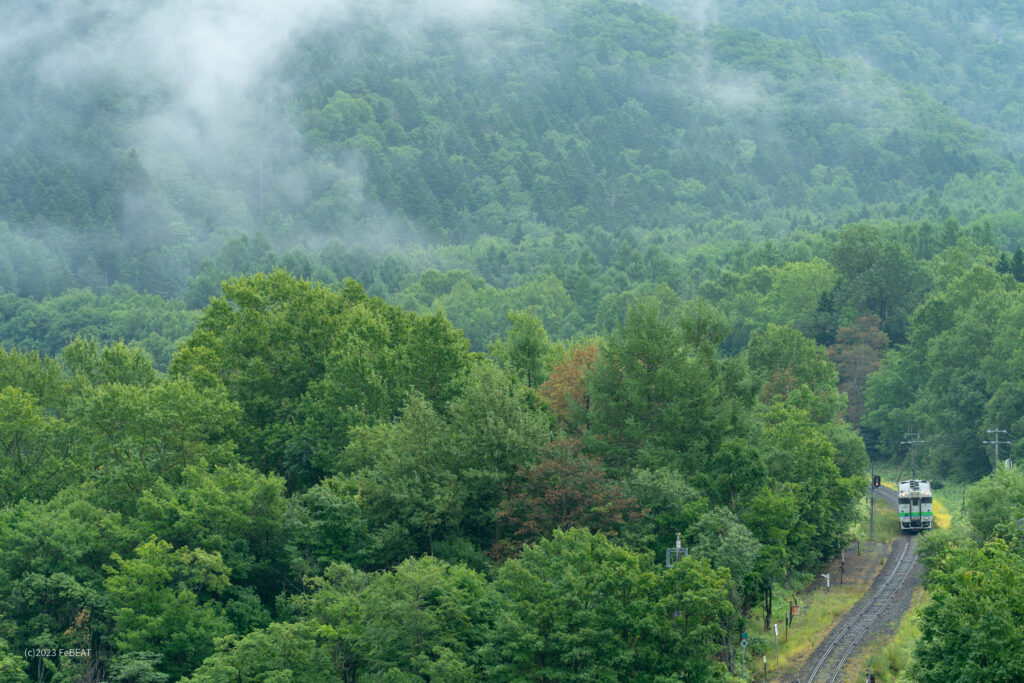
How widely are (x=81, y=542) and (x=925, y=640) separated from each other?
42.4m

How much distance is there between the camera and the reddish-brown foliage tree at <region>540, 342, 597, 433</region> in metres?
82.4

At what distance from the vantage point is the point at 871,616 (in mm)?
75562

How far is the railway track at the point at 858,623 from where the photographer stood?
217ft

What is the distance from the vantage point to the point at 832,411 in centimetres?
11238

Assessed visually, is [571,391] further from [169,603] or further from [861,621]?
[169,603]

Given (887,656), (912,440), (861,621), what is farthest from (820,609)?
(912,440)

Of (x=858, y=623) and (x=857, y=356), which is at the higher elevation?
(x=857, y=356)

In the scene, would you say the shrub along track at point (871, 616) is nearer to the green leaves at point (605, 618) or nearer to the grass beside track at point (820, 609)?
the grass beside track at point (820, 609)

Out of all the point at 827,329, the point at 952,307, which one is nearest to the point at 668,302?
the point at 827,329

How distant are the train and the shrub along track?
279 cm

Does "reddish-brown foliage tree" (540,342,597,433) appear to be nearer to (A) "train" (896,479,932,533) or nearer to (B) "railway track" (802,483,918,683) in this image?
(B) "railway track" (802,483,918,683)

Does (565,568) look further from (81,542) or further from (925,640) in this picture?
(81,542)

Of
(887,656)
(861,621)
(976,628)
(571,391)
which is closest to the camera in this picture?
(976,628)

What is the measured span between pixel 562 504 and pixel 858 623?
1829cm
